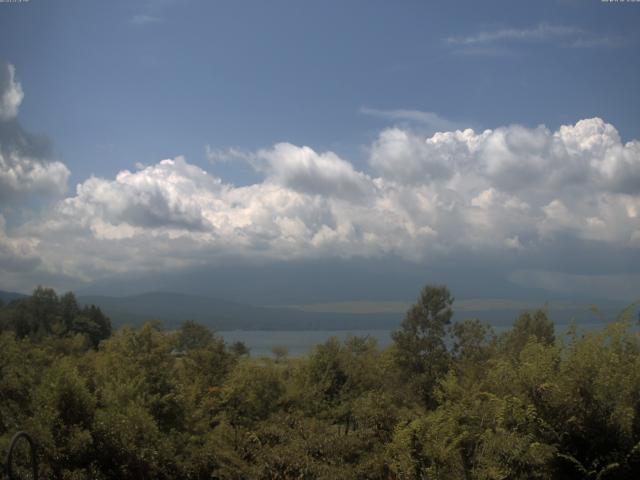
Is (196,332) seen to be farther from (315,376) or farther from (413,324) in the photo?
(315,376)

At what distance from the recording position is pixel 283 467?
571 inches

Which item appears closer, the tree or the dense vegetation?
the dense vegetation

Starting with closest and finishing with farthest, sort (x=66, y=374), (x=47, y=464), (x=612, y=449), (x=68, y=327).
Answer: (x=612, y=449) → (x=47, y=464) → (x=66, y=374) → (x=68, y=327)

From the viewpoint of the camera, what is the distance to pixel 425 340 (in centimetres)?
4397

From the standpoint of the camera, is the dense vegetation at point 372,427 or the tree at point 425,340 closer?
the dense vegetation at point 372,427

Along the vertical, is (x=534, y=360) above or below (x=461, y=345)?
above

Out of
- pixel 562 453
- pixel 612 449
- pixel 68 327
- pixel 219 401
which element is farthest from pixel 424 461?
pixel 68 327

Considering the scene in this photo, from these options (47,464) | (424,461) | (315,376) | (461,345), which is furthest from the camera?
(461,345)

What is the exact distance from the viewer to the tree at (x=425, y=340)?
41691 millimetres

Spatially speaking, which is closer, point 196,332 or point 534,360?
point 534,360

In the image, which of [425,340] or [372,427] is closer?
[372,427]

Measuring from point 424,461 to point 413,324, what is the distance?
104 feet

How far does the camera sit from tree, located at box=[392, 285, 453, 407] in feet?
137

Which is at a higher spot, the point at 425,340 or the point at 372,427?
the point at 372,427
